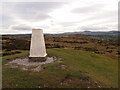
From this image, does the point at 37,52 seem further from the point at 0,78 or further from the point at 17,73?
the point at 0,78

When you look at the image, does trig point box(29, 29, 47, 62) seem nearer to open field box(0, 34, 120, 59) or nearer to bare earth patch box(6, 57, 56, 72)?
bare earth patch box(6, 57, 56, 72)

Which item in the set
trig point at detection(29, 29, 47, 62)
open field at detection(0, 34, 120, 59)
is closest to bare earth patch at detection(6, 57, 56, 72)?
trig point at detection(29, 29, 47, 62)

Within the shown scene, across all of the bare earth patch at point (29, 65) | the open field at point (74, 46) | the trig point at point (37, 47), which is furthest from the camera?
the open field at point (74, 46)

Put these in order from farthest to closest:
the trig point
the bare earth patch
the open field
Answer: the open field < the trig point < the bare earth patch

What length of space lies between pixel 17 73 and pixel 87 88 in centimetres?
778

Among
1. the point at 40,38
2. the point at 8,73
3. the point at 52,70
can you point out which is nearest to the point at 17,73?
the point at 8,73

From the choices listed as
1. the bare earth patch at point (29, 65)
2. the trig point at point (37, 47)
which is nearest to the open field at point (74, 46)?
the bare earth patch at point (29, 65)

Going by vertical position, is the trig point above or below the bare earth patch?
above

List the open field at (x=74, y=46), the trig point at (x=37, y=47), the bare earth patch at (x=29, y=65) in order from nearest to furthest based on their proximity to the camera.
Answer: the bare earth patch at (x=29, y=65), the trig point at (x=37, y=47), the open field at (x=74, y=46)

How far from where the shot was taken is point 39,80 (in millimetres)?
9703

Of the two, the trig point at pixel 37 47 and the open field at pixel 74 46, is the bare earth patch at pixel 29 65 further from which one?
the open field at pixel 74 46

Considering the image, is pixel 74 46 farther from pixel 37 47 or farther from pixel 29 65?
pixel 29 65

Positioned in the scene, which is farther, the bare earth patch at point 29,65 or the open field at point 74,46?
the open field at point 74,46

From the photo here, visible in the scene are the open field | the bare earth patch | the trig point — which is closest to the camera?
the bare earth patch
